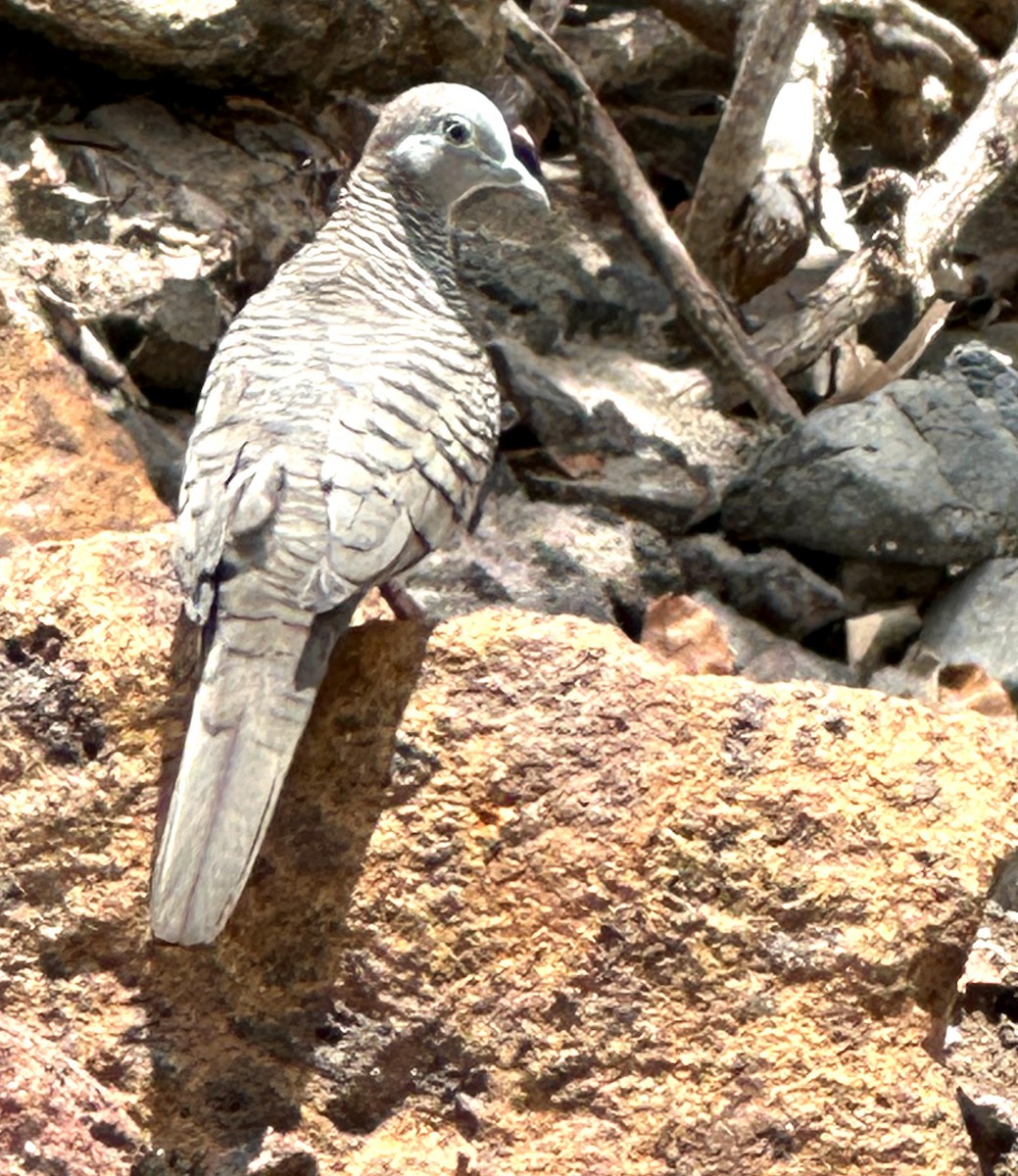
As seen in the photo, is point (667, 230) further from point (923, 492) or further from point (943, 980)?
point (943, 980)

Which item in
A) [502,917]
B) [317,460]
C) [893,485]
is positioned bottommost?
[893,485]

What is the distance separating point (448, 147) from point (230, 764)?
1.92 metres

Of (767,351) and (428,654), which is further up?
(428,654)

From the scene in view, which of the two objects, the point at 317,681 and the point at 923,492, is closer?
the point at 317,681

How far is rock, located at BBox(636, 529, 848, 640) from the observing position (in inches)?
202

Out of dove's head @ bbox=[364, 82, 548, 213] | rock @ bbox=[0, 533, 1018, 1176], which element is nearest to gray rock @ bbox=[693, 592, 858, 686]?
dove's head @ bbox=[364, 82, 548, 213]

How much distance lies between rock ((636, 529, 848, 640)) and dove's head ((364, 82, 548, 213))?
4.03 feet

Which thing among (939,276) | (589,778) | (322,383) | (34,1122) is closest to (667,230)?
(939,276)

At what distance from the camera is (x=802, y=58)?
6.39 metres

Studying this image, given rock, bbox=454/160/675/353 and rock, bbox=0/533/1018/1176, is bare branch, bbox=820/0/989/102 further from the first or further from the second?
rock, bbox=0/533/1018/1176

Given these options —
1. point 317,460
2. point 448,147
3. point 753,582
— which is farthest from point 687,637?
point 317,460

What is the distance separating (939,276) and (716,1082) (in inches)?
146

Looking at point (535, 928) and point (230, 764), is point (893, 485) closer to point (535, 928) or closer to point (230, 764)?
point (535, 928)

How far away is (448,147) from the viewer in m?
4.27
